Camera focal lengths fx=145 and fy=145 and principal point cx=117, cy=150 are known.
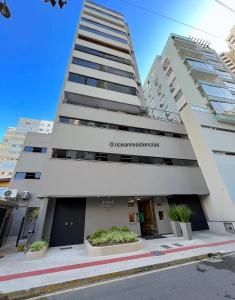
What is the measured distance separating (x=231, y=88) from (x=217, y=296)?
84.9ft

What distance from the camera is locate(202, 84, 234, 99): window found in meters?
17.8

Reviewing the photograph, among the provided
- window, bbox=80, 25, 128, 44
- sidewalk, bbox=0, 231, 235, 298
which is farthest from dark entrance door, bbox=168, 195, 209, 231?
window, bbox=80, 25, 128, 44

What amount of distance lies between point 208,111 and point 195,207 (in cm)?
1063

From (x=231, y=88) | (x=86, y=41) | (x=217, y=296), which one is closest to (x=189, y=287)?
(x=217, y=296)

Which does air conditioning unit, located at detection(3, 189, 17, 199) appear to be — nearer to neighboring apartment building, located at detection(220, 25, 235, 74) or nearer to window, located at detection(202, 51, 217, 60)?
window, located at detection(202, 51, 217, 60)

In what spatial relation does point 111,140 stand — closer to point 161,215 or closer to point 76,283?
point 161,215

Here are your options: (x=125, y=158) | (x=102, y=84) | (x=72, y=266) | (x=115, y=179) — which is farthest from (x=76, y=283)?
(x=102, y=84)

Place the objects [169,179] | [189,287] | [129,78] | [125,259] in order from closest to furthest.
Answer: [189,287]
[125,259]
[169,179]
[129,78]

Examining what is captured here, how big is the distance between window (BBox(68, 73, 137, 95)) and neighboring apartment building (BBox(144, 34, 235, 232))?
22.1 ft

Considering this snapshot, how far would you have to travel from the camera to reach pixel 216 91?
18.4 m

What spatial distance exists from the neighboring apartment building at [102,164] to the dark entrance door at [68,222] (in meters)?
0.06

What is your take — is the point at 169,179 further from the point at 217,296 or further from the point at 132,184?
the point at 217,296

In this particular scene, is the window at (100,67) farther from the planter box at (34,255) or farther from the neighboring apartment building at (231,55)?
the neighboring apartment building at (231,55)

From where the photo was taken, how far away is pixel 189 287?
396 centimetres
